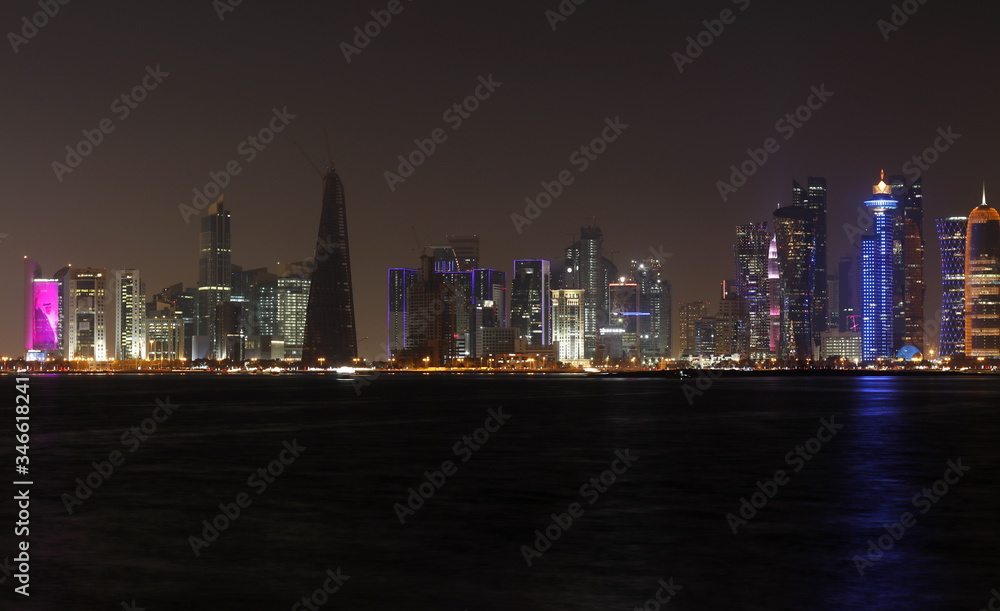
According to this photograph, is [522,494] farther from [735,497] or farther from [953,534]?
[953,534]

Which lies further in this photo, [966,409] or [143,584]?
[966,409]

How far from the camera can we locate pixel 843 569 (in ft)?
104

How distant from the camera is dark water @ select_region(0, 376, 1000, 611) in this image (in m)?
28.4

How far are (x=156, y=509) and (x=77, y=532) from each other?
19.1 feet

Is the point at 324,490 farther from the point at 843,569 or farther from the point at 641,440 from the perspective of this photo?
the point at 641,440

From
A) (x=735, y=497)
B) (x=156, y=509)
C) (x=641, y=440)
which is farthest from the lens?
(x=641, y=440)

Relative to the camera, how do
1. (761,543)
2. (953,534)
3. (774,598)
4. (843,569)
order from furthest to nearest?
(953,534)
(761,543)
(843,569)
(774,598)

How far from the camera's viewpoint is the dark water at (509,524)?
2844cm

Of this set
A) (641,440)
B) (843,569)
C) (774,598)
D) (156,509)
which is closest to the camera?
(774,598)

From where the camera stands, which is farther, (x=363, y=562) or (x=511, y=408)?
(x=511, y=408)

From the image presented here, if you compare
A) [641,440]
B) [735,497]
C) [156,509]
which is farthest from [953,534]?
[641,440]

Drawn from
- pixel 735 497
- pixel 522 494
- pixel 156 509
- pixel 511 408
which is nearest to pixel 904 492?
pixel 735 497

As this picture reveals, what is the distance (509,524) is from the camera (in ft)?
132

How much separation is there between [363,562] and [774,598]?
11932mm
